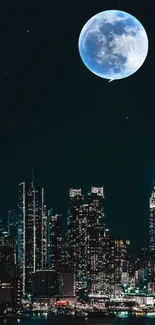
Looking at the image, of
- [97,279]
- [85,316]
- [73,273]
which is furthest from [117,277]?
[85,316]

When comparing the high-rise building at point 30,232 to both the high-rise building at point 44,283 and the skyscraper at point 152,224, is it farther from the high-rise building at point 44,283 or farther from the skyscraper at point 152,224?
the skyscraper at point 152,224

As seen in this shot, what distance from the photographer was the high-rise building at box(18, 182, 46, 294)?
81312 millimetres

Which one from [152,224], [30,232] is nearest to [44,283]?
[30,232]

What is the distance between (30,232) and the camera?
8250 cm

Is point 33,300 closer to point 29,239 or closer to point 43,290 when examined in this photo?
point 43,290

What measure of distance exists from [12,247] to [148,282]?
2146 cm

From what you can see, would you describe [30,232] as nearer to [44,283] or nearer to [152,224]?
[44,283]

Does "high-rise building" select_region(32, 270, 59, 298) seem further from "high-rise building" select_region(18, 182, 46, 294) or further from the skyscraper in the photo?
the skyscraper

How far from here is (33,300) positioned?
252 feet

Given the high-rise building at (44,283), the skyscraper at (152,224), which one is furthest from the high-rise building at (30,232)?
the skyscraper at (152,224)

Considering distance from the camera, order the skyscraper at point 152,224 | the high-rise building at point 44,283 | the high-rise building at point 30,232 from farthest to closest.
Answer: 1. the skyscraper at point 152,224
2. the high-rise building at point 30,232
3. the high-rise building at point 44,283

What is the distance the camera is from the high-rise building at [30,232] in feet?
267

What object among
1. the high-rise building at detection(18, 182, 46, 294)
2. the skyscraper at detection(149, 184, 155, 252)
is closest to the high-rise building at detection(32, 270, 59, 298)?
the high-rise building at detection(18, 182, 46, 294)

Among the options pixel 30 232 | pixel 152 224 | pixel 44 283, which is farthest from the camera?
pixel 152 224
